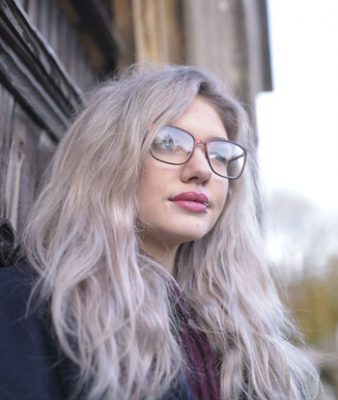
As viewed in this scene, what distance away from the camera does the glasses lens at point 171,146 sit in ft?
4.34

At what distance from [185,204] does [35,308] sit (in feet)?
1.37

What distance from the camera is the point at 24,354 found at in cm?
102

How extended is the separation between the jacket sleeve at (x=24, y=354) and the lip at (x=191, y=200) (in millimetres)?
397

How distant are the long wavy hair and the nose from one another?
0.10 m

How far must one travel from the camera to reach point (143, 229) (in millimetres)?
1319

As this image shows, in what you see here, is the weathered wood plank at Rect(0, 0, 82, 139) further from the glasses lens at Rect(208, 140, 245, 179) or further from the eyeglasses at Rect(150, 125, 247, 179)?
the glasses lens at Rect(208, 140, 245, 179)

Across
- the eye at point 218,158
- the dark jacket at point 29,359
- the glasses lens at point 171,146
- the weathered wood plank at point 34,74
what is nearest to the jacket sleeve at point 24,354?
the dark jacket at point 29,359

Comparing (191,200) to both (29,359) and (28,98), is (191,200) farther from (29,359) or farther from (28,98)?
(28,98)

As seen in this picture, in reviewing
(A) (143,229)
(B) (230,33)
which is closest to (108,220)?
(A) (143,229)

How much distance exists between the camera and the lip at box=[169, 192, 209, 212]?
51.6 inches

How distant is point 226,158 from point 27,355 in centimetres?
69

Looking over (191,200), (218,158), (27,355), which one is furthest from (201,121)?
(27,355)

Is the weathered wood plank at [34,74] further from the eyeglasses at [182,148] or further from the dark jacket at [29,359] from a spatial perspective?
the dark jacket at [29,359]

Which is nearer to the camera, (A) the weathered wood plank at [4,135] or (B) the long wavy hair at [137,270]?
(B) the long wavy hair at [137,270]
